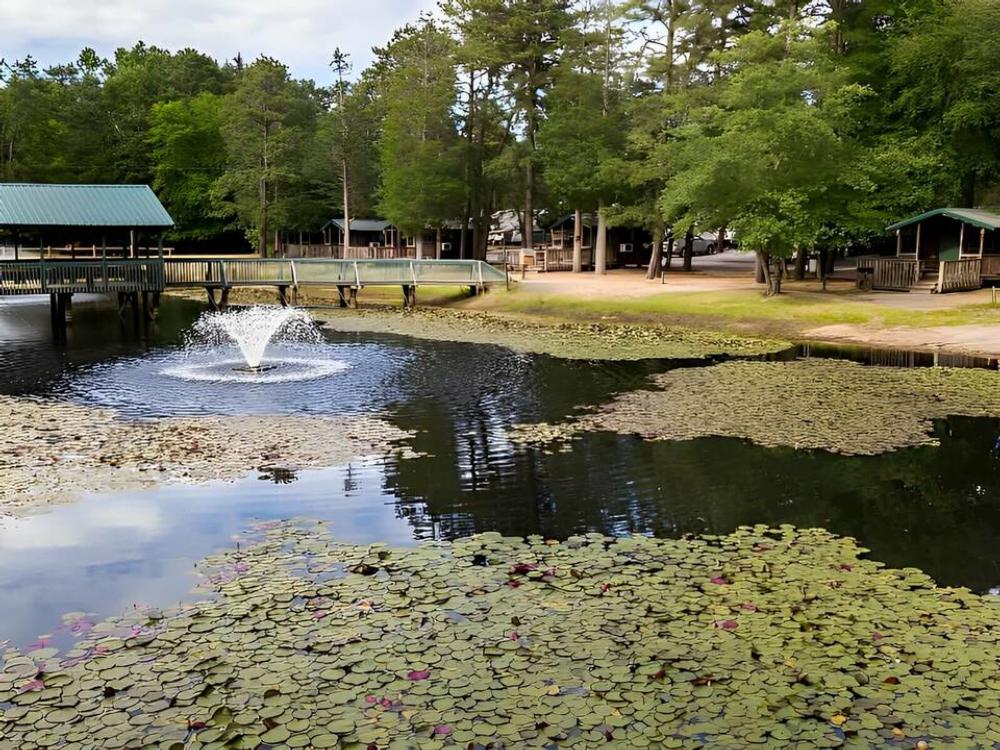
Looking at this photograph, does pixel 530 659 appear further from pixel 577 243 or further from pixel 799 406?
pixel 577 243

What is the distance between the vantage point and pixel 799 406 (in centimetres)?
1680

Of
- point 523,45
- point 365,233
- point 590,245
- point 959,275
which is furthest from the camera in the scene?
point 365,233

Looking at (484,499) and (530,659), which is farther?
(484,499)

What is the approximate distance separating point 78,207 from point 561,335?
17.2 meters

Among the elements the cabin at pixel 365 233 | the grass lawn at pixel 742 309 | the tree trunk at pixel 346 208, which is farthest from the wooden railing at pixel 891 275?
the cabin at pixel 365 233

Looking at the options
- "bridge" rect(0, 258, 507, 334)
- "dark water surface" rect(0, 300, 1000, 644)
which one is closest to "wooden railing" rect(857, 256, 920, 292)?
"bridge" rect(0, 258, 507, 334)

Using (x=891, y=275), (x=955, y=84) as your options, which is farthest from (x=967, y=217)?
(x=955, y=84)

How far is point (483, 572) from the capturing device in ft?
28.4

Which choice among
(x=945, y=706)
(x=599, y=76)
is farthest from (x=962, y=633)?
(x=599, y=76)

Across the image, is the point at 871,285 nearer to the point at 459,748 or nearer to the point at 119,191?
the point at 119,191

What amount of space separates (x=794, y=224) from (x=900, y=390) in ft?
44.1

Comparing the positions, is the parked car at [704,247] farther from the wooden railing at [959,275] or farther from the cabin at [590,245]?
the wooden railing at [959,275]

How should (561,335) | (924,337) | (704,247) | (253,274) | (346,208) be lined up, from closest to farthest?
(924,337)
(561,335)
(253,274)
(346,208)
(704,247)

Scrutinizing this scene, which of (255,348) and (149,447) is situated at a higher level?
(255,348)
